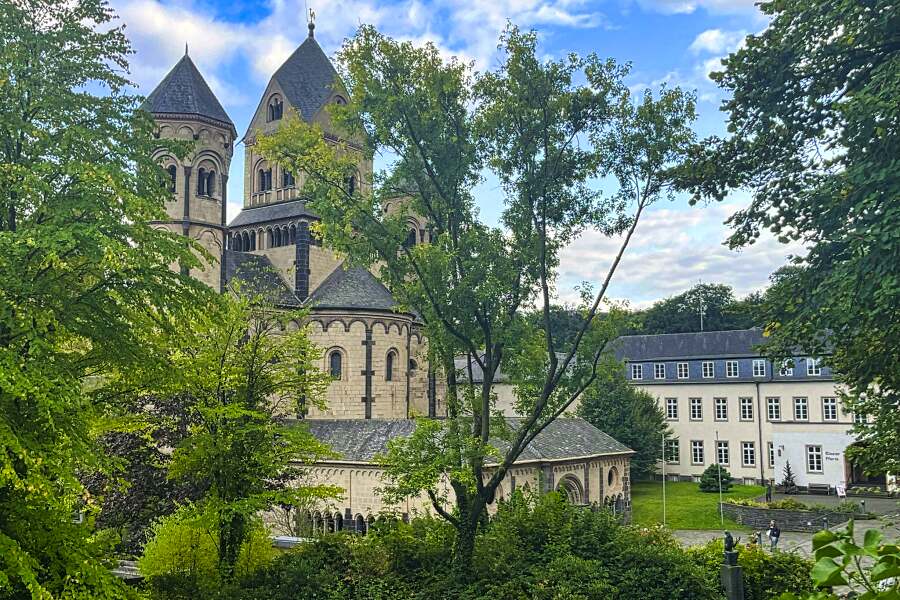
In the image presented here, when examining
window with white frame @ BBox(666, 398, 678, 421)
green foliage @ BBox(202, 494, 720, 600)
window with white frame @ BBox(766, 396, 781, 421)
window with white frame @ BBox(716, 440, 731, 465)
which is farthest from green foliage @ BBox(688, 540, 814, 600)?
window with white frame @ BBox(666, 398, 678, 421)

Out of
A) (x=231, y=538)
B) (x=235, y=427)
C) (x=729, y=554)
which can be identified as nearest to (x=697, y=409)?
(x=729, y=554)

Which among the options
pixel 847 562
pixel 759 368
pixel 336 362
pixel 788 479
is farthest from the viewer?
pixel 759 368

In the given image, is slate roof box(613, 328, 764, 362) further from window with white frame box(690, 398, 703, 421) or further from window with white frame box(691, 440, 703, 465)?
window with white frame box(691, 440, 703, 465)

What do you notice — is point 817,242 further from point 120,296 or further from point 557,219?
point 120,296

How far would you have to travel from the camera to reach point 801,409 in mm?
48031

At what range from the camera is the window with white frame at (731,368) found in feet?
167

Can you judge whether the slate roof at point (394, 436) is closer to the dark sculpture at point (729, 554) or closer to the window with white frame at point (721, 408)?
the dark sculpture at point (729, 554)

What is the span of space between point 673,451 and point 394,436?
1071 inches

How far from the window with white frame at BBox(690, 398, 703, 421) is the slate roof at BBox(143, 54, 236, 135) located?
35.5m

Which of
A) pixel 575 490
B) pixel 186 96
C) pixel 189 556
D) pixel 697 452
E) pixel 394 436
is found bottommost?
pixel 575 490

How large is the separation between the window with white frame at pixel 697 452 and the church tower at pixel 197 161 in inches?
1333

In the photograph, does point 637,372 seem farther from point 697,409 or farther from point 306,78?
point 306,78

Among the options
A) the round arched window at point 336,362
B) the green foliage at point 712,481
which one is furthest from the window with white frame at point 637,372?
the round arched window at point 336,362

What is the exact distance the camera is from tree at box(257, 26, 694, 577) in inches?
577
